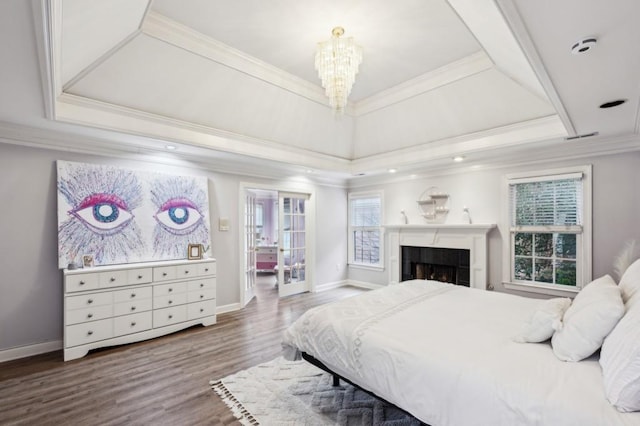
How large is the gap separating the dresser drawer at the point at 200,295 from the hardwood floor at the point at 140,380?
38 cm

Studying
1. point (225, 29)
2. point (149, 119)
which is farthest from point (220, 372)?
point (225, 29)

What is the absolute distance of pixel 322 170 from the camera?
5324 millimetres

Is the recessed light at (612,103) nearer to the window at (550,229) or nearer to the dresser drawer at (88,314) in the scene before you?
the window at (550,229)

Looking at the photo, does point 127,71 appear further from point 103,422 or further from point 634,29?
point 634,29

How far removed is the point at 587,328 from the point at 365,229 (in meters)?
4.84

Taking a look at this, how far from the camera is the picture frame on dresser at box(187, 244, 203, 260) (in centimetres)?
413

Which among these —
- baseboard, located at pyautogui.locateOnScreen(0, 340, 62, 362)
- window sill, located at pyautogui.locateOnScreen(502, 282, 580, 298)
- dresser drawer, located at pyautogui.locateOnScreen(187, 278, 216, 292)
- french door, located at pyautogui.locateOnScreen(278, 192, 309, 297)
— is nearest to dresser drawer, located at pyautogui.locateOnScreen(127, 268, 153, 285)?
dresser drawer, located at pyautogui.locateOnScreen(187, 278, 216, 292)

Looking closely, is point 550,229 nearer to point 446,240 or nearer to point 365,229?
point 446,240

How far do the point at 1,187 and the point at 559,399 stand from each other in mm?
4782

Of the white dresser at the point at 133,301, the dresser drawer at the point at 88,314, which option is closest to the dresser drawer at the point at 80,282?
the white dresser at the point at 133,301

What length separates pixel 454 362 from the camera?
61.3 inches

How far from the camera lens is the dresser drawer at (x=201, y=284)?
393 centimetres

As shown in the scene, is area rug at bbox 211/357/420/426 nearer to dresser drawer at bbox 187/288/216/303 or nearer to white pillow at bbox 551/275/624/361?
white pillow at bbox 551/275/624/361

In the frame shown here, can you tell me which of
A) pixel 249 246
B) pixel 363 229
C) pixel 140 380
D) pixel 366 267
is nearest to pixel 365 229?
pixel 363 229
